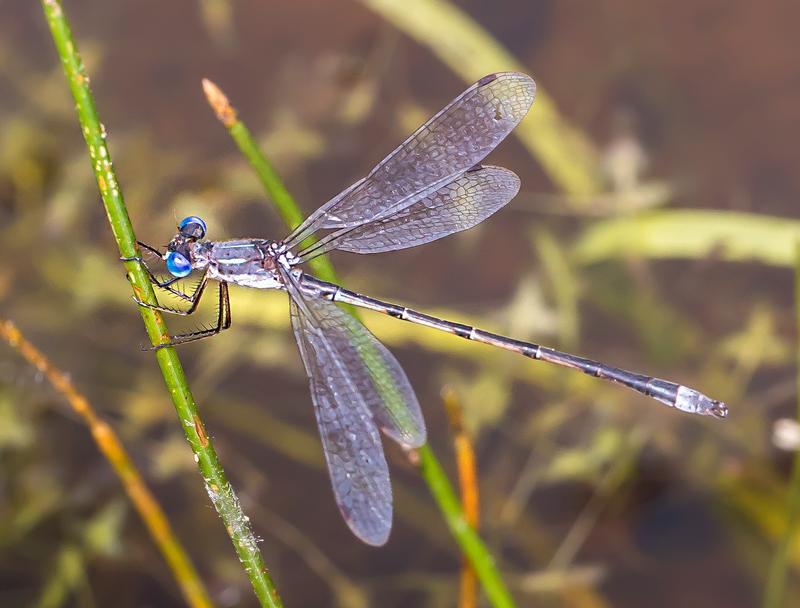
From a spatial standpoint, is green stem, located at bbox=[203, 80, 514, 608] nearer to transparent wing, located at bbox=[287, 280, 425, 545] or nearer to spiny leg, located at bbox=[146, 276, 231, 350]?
transparent wing, located at bbox=[287, 280, 425, 545]

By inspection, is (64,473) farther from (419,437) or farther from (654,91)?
(654,91)

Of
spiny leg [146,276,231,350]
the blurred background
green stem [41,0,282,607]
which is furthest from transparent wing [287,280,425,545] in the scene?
the blurred background

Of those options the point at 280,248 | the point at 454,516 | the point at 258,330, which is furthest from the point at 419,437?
the point at 258,330

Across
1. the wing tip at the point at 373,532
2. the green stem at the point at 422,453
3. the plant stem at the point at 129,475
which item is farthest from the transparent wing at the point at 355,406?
the plant stem at the point at 129,475

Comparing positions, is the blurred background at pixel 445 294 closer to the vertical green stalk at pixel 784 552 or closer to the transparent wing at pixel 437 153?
the vertical green stalk at pixel 784 552

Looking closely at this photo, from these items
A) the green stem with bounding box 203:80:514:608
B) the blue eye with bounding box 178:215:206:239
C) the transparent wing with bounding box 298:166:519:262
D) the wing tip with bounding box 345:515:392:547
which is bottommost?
the wing tip with bounding box 345:515:392:547

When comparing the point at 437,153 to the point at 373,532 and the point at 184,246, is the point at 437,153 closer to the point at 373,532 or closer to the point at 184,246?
the point at 184,246
